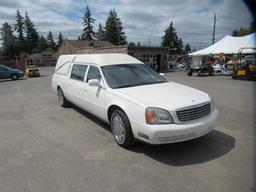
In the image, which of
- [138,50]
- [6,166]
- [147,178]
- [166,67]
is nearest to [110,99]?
[147,178]

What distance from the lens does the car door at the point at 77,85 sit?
5910 mm

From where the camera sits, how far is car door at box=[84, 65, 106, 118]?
195 inches

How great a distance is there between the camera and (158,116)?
374cm

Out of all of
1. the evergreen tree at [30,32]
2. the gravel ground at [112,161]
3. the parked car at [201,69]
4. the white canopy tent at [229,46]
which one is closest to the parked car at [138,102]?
the gravel ground at [112,161]

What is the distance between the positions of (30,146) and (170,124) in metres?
2.85

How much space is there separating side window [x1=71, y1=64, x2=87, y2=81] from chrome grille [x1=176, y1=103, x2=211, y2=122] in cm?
316

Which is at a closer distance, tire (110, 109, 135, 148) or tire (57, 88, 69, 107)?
tire (110, 109, 135, 148)

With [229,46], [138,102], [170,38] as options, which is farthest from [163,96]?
[170,38]

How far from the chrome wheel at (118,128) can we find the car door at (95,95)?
0.49 meters

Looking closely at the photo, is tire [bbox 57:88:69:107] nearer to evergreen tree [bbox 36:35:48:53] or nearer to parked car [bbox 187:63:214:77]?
parked car [bbox 187:63:214:77]

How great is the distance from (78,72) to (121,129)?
2757mm

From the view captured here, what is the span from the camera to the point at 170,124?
3705 mm

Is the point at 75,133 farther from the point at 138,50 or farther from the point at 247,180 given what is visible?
the point at 138,50

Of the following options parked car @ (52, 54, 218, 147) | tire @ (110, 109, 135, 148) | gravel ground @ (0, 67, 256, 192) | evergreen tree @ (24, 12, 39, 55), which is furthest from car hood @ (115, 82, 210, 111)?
evergreen tree @ (24, 12, 39, 55)
